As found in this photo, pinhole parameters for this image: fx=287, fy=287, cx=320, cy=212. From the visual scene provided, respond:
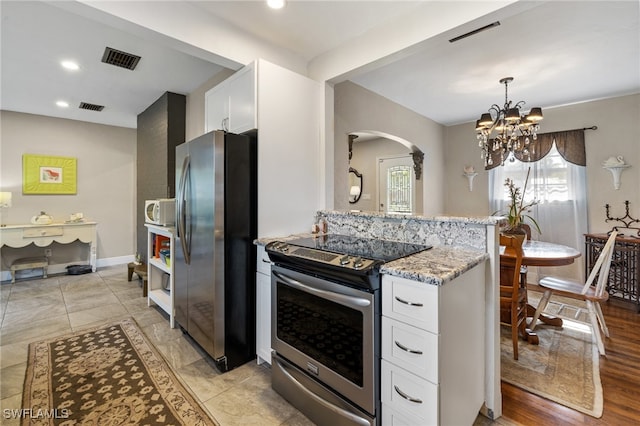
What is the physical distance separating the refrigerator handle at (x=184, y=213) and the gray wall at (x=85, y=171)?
411 cm

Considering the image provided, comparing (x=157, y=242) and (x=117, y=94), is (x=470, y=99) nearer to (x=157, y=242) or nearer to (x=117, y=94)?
(x=157, y=242)

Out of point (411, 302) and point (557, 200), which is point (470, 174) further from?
point (411, 302)

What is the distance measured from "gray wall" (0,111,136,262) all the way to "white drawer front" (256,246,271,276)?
4780 millimetres

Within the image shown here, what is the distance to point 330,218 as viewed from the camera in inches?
100

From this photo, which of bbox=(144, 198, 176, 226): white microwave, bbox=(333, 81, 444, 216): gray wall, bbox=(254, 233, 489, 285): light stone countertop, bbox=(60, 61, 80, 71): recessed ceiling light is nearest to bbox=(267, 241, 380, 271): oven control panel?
bbox=(254, 233, 489, 285): light stone countertop

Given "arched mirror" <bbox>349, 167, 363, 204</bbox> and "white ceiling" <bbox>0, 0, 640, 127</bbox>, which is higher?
"white ceiling" <bbox>0, 0, 640, 127</bbox>

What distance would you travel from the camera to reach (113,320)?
299cm

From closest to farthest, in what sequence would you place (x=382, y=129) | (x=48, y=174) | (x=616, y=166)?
(x=616, y=166)
(x=382, y=129)
(x=48, y=174)

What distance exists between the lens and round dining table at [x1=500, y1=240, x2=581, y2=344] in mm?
2488

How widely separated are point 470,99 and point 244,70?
10.9 ft

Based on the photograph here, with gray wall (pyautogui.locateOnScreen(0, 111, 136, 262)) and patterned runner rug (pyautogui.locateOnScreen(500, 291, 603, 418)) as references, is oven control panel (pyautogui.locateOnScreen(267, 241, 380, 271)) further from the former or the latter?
gray wall (pyautogui.locateOnScreen(0, 111, 136, 262))

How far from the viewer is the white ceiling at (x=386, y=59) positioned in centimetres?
219

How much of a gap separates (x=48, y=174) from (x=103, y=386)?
4.59 meters

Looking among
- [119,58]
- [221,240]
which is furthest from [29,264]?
[221,240]
